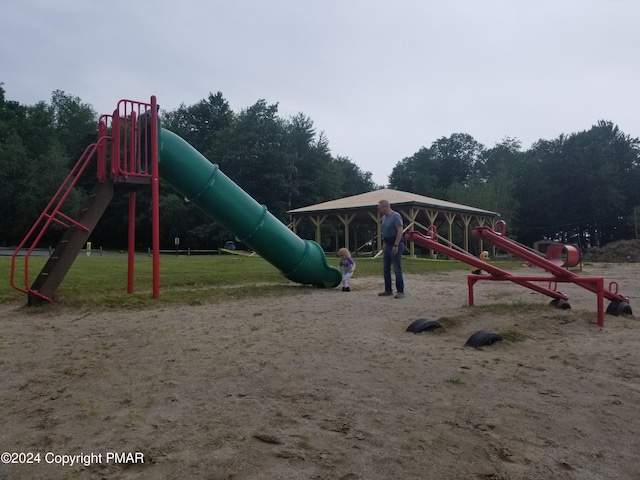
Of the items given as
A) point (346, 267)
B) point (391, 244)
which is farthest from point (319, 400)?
point (346, 267)

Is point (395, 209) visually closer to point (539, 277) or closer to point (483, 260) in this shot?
point (483, 260)

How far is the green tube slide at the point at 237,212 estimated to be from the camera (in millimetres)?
9641

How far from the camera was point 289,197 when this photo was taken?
→ 51.0 metres

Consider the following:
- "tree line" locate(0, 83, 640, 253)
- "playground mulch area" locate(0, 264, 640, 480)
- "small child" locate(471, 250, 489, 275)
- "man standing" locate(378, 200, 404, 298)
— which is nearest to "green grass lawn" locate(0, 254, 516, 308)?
"playground mulch area" locate(0, 264, 640, 480)

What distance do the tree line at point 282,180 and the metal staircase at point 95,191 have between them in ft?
123

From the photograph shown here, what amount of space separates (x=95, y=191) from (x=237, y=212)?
8.63 ft

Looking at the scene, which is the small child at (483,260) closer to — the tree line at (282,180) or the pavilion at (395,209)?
the pavilion at (395,209)

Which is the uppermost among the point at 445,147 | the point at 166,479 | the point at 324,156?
the point at 445,147

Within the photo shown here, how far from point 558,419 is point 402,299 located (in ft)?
18.5

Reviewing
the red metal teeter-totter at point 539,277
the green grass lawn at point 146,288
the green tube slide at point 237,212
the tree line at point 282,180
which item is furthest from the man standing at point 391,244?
the tree line at point 282,180

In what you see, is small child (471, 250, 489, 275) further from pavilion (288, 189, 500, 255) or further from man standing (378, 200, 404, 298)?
pavilion (288, 189, 500, 255)

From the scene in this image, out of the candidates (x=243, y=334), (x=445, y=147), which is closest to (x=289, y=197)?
(x=445, y=147)

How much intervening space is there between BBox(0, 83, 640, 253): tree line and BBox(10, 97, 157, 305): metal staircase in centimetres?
3747

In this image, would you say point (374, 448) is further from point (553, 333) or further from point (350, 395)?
point (553, 333)
